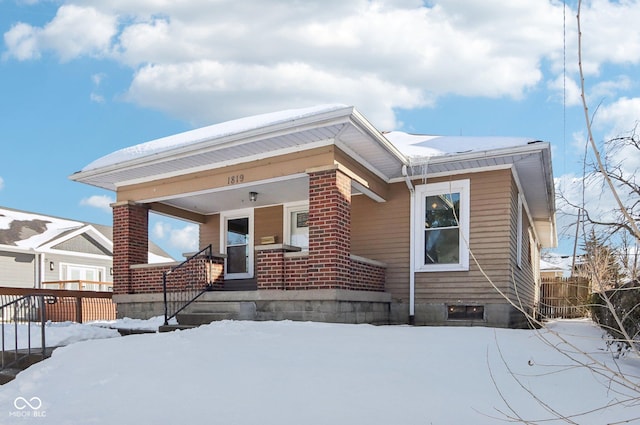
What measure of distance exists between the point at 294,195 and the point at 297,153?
269cm

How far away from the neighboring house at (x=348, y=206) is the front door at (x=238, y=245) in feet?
2.67

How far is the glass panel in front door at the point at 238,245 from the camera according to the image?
1270 centimetres

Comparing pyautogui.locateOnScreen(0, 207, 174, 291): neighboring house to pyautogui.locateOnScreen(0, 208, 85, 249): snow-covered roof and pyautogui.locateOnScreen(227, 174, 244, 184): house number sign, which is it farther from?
pyautogui.locateOnScreen(227, 174, 244, 184): house number sign

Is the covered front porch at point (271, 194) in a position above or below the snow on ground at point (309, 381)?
above

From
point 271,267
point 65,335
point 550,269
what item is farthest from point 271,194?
point 550,269

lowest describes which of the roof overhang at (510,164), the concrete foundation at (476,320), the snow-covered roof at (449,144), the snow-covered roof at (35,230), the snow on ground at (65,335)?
the snow on ground at (65,335)

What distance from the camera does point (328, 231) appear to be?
328 inches

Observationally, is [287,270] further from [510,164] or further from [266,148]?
[510,164]

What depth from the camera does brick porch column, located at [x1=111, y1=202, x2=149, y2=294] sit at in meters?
10.8

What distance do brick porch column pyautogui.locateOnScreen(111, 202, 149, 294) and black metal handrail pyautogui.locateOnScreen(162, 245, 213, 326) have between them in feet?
3.59

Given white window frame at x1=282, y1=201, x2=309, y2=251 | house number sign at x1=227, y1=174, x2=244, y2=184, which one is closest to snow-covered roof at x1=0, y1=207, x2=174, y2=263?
white window frame at x1=282, y1=201, x2=309, y2=251

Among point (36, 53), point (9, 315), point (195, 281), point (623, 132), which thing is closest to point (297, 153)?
point (195, 281)

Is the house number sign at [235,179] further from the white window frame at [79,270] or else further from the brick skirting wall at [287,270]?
the white window frame at [79,270]
